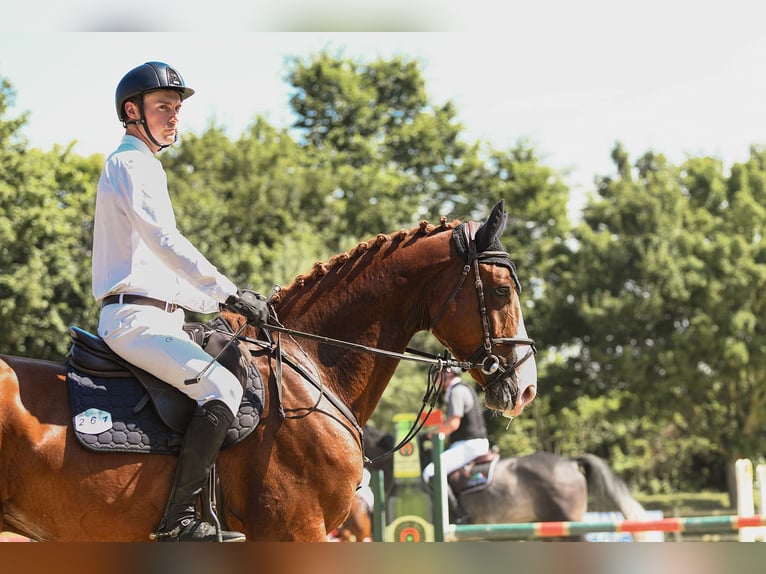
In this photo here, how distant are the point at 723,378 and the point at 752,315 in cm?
229

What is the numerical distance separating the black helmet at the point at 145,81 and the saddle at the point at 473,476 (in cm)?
822

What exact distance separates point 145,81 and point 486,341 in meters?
2.07

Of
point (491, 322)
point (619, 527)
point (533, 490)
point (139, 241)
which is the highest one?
point (139, 241)

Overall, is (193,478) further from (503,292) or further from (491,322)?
(503,292)

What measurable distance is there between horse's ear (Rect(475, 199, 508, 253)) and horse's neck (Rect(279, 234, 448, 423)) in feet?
0.64

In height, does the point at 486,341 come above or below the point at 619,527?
above

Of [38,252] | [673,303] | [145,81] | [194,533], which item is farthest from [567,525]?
[673,303]

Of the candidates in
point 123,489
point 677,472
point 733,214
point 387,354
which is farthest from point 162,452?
point 677,472

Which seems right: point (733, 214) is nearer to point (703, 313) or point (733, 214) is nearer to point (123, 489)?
point (703, 313)

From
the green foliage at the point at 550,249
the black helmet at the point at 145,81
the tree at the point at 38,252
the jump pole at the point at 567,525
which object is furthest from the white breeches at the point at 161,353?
the green foliage at the point at 550,249

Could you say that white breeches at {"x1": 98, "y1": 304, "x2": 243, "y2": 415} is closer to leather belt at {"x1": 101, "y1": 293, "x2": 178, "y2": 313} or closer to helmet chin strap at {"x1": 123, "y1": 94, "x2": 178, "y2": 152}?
leather belt at {"x1": 101, "y1": 293, "x2": 178, "y2": 313}

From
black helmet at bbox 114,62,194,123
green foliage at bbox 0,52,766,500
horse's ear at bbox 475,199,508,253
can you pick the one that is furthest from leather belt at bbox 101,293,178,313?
green foliage at bbox 0,52,766,500

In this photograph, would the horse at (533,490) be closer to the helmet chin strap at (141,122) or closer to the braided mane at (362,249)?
the braided mane at (362,249)

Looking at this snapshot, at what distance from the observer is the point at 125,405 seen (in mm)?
4035
